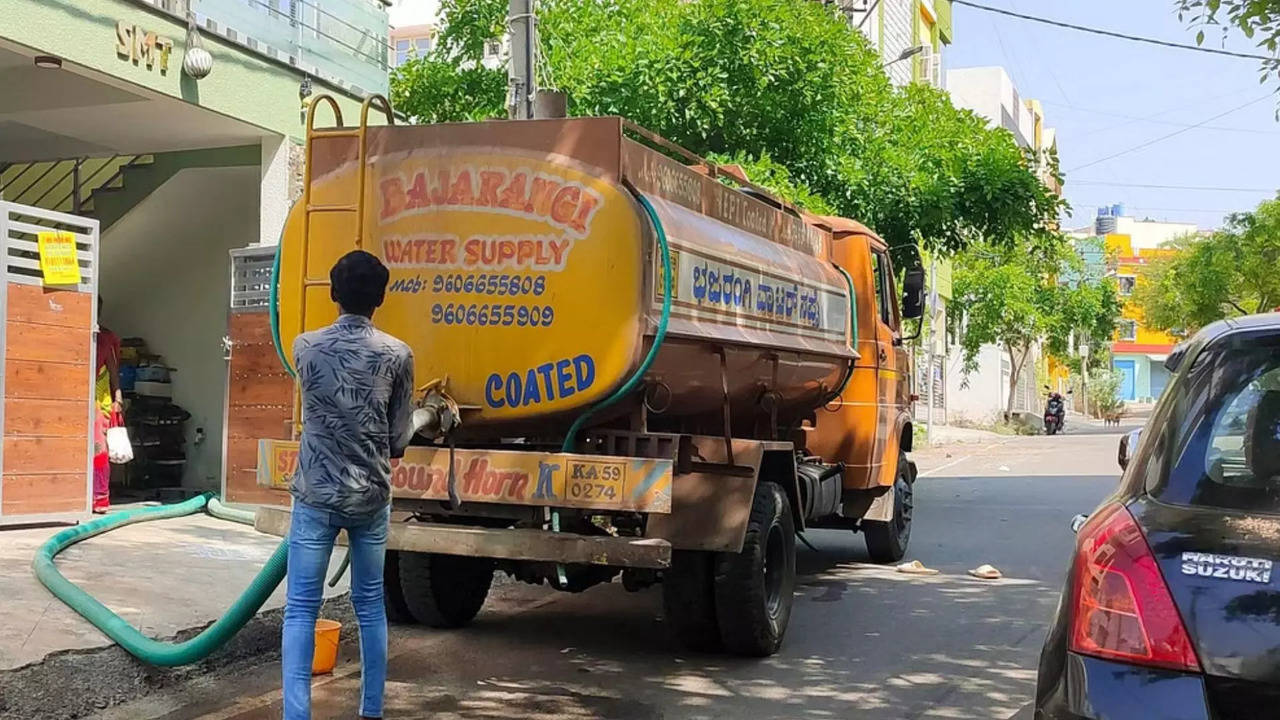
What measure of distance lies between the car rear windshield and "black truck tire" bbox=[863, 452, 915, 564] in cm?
661

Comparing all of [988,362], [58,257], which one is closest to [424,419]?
[58,257]

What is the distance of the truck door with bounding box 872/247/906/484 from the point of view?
30.3 feet

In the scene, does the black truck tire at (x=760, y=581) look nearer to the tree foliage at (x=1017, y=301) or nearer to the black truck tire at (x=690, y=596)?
the black truck tire at (x=690, y=596)

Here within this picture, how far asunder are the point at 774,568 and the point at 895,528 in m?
3.68

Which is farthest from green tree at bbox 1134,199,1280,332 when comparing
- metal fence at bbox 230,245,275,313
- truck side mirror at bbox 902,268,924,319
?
metal fence at bbox 230,245,275,313

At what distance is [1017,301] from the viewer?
3838 cm

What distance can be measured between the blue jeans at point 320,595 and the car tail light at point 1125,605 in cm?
273

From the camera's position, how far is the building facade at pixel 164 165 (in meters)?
9.50

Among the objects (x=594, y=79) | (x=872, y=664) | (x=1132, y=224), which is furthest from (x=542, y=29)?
(x=1132, y=224)

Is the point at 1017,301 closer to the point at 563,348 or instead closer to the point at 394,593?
the point at 394,593

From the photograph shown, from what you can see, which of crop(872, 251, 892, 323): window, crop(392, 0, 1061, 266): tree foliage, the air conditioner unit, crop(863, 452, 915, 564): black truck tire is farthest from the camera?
the air conditioner unit

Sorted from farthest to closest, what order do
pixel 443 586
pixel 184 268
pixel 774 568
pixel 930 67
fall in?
pixel 930 67 < pixel 184 268 < pixel 443 586 < pixel 774 568

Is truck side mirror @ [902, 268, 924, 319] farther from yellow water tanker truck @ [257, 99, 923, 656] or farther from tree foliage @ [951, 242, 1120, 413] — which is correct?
tree foliage @ [951, 242, 1120, 413]

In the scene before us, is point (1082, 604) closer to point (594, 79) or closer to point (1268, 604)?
point (1268, 604)
